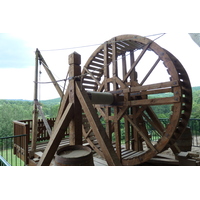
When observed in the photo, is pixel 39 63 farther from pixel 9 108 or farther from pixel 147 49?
pixel 9 108

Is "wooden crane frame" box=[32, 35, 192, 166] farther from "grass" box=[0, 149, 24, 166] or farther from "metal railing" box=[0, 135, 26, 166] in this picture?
"grass" box=[0, 149, 24, 166]

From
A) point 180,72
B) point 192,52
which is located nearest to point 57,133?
point 180,72

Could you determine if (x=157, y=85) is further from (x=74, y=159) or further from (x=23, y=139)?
(x=23, y=139)

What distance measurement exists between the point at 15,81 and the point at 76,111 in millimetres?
2215

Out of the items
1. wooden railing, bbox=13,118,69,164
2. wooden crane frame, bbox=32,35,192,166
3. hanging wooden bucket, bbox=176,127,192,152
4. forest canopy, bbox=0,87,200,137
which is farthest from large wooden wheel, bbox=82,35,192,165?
forest canopy, bbox=0,87,200,137

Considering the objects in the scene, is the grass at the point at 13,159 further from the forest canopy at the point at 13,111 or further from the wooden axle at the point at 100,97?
the forest canopy at the point at 13,111

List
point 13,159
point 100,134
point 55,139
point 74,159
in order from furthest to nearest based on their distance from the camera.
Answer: point 13,159
point 55,139
point 100,134
point 74,159

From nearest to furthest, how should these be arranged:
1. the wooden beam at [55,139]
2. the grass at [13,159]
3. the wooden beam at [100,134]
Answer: the wooden beam at [100,134] → the wooden beam at [55,139] → the grass at [13,159]

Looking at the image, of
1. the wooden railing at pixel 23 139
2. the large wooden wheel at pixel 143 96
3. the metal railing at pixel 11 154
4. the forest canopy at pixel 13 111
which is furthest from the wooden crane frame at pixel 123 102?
the forest canopy at pixel 13 111

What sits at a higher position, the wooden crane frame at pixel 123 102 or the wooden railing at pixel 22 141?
the wooden crane frame at pixel 123 102

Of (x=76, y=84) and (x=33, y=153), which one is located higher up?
(x=76, y=84)

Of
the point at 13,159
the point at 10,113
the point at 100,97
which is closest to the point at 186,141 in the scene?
the point at 100,97

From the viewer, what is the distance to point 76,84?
1449 mm

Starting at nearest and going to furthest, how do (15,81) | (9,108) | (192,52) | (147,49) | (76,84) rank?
(76,84), (147,49), (15,81), (192,52), (9,108)
